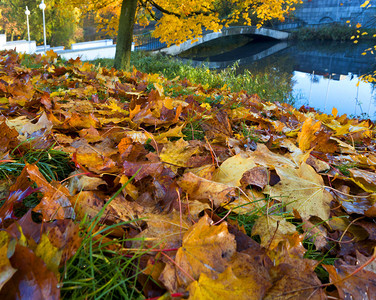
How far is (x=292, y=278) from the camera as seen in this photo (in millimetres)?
561

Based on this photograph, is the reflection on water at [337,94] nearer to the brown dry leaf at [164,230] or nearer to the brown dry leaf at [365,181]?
the brown dry leaf at [365,181]

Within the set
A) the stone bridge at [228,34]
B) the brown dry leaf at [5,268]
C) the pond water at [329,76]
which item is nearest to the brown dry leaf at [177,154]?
the brown dry leaf at [5,268]

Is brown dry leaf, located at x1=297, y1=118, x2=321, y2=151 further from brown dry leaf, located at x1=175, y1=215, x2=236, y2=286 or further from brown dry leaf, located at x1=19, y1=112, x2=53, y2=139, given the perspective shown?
brown dry leaf, located at x1=19, y1=112, x2=53, y2=139

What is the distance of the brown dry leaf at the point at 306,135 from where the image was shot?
1220 mm

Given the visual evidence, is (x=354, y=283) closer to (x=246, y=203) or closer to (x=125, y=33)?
(x=246, y=203)

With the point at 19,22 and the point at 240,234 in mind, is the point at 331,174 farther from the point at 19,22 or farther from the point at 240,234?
the point at 19,22

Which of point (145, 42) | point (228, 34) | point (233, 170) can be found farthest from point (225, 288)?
point (228, 34)

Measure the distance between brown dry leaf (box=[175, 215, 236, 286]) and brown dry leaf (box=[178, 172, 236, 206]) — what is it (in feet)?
0.60

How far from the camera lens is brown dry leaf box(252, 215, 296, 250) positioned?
0.71 meters

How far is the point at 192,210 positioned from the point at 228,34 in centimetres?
2646

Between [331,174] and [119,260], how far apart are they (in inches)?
34.4

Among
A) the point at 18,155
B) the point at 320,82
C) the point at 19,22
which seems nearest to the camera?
the point at 18,155

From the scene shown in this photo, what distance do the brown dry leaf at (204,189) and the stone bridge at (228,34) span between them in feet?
64.5

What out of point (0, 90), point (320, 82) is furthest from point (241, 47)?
point (0, 90)
